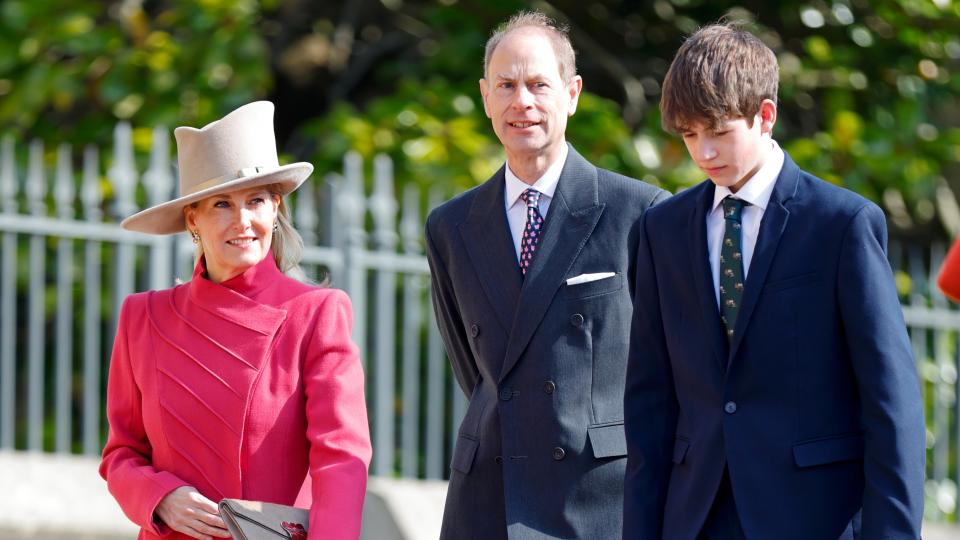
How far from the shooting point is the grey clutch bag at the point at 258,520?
11.4 ft

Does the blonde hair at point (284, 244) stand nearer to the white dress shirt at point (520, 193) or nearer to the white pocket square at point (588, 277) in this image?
the white dress shirt at point (520, 193)

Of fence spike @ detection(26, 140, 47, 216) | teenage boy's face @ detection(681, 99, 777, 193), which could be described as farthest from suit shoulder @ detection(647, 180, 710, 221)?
fence spike @ detection(26, 140, 47, 216)

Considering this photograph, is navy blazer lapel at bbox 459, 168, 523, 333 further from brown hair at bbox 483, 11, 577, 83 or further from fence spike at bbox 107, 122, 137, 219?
fence spike at bbox 107, 122, 137, 219

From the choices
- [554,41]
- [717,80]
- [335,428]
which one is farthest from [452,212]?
[717,80]

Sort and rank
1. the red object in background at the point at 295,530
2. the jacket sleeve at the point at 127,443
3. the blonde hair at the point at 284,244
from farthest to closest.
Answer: the blonde hair at the point at 284,244 < the jacket sleeve at the point at 127,443 < the red object in background at the point at 295,530

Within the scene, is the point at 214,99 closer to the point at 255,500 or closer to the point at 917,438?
the point at 255,500

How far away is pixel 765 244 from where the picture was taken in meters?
3.32

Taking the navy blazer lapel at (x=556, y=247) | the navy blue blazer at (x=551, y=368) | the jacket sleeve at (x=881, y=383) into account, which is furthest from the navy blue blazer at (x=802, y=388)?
the navy blazer lapel at (x=556, y=247)

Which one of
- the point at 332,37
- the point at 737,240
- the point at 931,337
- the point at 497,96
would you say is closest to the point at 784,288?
the point at 737,240

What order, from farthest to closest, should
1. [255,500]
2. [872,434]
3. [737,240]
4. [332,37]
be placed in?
1. [332,37]
2. [255,500]
3. [737,240]
4. [872,434]

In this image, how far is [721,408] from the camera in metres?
3.32

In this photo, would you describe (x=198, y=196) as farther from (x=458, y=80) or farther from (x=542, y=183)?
(x=458, y=80)

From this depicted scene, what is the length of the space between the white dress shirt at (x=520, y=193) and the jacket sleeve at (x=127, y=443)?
34.8 inches

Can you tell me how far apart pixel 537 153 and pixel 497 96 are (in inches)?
6.3
